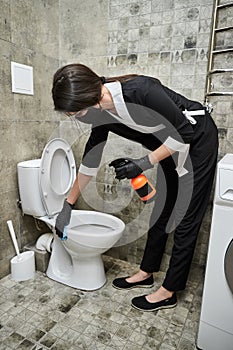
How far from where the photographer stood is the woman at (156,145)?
1.03 m

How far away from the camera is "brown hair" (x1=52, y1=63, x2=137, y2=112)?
3.20 feet

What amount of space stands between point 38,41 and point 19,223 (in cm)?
112

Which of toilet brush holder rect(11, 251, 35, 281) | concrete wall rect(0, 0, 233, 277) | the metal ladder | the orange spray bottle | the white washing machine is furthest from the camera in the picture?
toilet brush holder rect(11, 251, 35, 281)

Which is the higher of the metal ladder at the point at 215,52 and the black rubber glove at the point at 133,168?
the metal ladder at the point at 215,52

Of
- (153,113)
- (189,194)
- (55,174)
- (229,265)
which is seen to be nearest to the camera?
(229,265)

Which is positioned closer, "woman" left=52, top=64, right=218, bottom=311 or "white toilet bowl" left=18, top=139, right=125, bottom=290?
"woman" left=52, top=64, right=218, bottom=311

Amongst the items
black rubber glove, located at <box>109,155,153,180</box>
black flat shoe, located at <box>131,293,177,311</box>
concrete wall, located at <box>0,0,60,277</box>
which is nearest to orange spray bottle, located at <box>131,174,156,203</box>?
black rubber glove, located at <box>109,155,153,180</box>

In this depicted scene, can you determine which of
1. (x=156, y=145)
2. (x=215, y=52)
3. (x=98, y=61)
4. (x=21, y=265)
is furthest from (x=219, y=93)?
(x=21, y=265)

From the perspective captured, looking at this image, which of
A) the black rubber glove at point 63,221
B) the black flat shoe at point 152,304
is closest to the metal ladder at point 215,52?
the black rubber glove at point 63,221

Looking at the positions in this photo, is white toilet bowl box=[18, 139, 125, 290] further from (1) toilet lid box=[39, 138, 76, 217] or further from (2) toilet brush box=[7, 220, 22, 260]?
(2) toilet brush box=[7, 220, 22, 260]

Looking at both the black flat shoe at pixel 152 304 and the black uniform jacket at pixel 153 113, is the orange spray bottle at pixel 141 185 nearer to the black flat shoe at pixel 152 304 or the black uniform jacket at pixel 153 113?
the black uniform jacket at pixel 153 113

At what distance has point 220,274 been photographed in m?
1.00

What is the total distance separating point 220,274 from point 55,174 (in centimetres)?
105

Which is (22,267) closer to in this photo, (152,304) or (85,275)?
(85,275)
